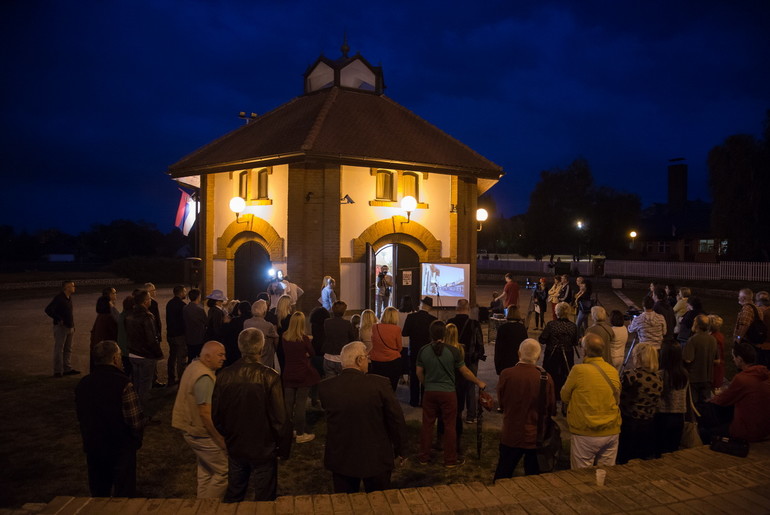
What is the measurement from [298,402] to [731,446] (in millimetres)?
4564

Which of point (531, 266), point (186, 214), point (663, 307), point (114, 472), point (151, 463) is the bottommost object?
point (151, 463)

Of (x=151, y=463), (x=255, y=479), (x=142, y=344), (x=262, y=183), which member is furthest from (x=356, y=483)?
(x=262, y=183)

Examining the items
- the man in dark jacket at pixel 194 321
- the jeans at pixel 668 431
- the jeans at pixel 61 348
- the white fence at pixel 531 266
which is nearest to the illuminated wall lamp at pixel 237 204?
the jeans at pixel 61 348

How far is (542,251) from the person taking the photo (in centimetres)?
4719

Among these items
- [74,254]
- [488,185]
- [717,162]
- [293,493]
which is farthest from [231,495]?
[74,254]

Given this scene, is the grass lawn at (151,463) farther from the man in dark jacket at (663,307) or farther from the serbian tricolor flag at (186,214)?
the serbian tricolor flag at (186,214)

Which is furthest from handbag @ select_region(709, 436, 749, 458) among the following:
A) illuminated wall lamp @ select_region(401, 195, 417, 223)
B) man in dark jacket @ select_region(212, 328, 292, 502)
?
illuminated wall lamp @ select_region(401, 195, 417, 223)

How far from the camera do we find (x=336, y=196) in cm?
1634

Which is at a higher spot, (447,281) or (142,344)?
(447,281)

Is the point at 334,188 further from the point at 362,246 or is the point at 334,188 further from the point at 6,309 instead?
the point at 6,309

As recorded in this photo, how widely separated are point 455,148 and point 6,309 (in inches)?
728

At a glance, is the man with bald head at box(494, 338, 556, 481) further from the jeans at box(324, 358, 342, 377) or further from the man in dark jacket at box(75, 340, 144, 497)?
the man in dark jacket at box(75, 340, 144, 497)

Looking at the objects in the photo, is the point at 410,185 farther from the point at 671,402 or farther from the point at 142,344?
the point at 671,402

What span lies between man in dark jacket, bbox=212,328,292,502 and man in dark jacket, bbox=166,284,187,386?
200 inches
